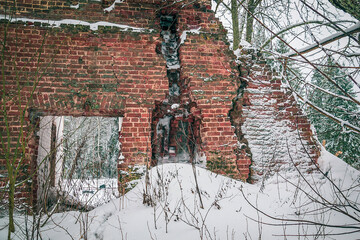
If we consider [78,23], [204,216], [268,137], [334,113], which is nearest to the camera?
[204,216]

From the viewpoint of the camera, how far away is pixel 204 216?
211 cm

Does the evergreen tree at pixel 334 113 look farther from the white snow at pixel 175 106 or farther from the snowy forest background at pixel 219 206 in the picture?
the white snow at pixel 175 106

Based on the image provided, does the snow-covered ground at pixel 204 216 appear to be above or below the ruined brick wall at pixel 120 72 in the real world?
below

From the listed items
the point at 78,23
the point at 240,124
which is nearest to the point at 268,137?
the point at 240,124

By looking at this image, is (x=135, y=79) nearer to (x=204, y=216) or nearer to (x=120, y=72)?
(x=120, y=72)

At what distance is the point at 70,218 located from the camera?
2.41 metres

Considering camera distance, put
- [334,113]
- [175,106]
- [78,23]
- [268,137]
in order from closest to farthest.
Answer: [78,23], [268,137], [175,106], [334,113]

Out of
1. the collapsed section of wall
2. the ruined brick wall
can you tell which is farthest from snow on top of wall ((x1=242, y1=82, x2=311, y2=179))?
the ruined brick wall

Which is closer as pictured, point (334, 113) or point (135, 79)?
point (135, 79)

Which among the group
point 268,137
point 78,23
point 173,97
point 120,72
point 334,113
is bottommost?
point 268,137

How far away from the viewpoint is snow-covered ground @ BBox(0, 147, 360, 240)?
6.13 ft

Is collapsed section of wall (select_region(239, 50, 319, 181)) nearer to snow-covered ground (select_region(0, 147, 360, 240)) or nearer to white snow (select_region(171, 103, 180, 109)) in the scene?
snow-covered ground (select_region(0, 147, 360, 240))

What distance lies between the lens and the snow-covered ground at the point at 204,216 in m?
1.87

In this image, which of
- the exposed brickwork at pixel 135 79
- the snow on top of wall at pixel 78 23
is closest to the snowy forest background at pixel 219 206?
the exposed brickwork at pixel 135 79
